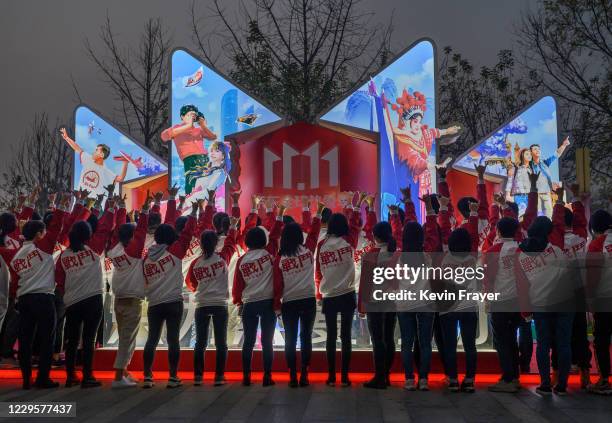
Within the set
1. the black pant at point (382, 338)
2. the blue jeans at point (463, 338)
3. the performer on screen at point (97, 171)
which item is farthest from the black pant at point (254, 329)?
the performer on screen at point (97, 171)

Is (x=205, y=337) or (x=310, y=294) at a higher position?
(x=310, y=294)


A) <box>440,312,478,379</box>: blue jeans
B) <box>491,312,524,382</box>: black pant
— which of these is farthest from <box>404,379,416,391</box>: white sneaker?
<box>491,312,524,382</box>: black pant

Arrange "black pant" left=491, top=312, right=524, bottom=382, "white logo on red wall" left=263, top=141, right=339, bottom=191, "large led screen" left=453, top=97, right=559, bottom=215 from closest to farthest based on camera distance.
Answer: "black pant" left=491, top=312, right=524, bottom=382, "white logo on red wall" left=263, top=141, right=339, bottom=191, "large led screen" left=453, top=97, right=559, bottom=215

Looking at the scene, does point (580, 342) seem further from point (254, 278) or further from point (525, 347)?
point (254, 278)

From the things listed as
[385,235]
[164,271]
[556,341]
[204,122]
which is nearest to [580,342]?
[556,341]

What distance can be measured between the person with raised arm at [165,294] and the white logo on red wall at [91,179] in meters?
7.69

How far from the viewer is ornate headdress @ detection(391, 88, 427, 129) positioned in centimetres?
1196

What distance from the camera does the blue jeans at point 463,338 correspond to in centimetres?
625

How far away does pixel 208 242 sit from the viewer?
6754mm

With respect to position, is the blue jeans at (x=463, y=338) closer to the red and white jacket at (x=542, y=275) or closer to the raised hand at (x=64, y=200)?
the red and white jacket at (x=542, y=275)

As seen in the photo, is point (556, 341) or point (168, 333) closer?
point (556, 341)

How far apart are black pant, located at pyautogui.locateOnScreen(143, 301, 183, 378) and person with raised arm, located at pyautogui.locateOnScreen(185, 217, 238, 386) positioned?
0.22 metres

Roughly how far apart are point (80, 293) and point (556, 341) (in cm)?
472

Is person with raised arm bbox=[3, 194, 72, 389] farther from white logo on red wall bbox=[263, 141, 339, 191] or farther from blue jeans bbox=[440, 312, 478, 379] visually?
white logo on red wall bbox=[263, 141, 339, 191]
